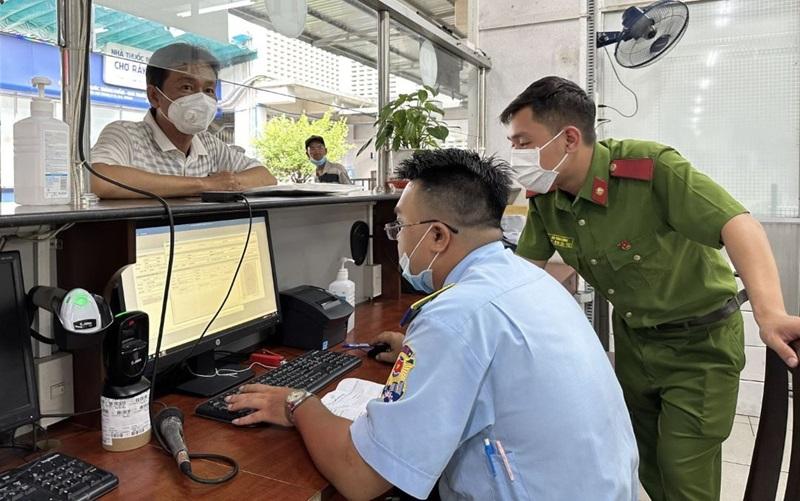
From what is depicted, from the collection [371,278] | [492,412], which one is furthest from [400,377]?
[371,278]

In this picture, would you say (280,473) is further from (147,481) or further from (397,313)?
(397,313)

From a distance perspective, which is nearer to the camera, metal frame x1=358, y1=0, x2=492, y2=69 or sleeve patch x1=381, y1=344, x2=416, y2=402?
→ sleeve patch x1=381, y1=344, x2=416, y2=402

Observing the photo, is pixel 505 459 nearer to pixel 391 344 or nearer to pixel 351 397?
pixel 351 397

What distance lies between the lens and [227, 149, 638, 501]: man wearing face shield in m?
0.95

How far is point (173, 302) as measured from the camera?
139 centimetres

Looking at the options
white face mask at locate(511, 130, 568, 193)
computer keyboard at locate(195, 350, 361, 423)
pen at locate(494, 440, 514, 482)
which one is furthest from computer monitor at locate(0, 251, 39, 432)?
white face mask at locate(511, 130, 568, 193)

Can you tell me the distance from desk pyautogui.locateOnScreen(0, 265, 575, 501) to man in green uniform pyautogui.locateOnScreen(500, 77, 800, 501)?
3.86ft

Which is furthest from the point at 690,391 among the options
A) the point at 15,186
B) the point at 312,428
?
the point at 15,186

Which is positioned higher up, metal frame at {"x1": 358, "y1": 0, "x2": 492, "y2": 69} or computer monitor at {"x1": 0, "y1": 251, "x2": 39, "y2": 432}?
metal frame at {"x1": 358, "y1": 0, "x2": 492, "y2": 69}

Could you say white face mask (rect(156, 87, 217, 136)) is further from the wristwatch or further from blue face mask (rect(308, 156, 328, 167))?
blue face mask (rect(308, 156, 328, 167))

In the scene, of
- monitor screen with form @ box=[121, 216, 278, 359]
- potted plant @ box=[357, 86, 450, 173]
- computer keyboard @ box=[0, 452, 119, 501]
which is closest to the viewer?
computer keyboard @ box=[0, 452, 119, 501]

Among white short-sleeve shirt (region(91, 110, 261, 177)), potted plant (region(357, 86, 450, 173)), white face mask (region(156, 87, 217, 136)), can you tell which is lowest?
white short-sleeve shirt (region(91, 110, 261, 177))

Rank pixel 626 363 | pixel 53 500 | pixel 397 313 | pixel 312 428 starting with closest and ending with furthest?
pixel 53 500 < pixel 312 428 < pixel 626 363 < pixel 397 313

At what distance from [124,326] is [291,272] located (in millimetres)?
948
